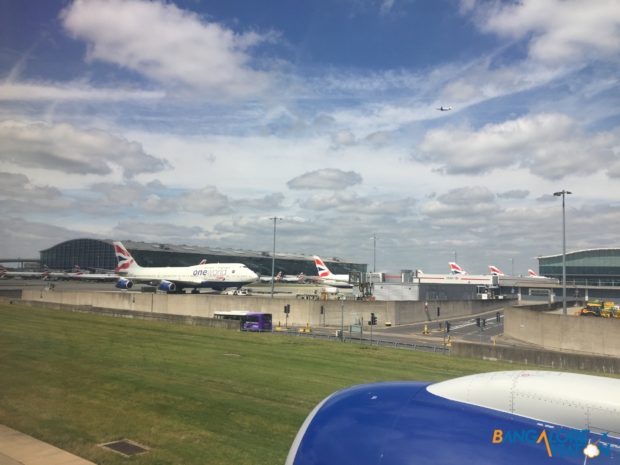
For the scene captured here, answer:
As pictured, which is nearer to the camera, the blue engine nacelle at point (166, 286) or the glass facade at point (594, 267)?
the blue engine nacelle at point (166, 286)

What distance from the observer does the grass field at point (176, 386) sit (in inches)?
485

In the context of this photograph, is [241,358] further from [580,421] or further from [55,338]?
[580,421]

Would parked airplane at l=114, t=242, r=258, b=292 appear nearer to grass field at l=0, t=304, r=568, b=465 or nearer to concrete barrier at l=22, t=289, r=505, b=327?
concrete barrier at l=22, t=289, r=505, b=327

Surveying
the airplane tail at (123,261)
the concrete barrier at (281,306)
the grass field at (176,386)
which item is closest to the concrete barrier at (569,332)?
the concrete barrier at (281,306)

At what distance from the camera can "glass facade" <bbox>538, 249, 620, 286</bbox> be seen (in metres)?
155

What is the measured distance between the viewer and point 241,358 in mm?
26547

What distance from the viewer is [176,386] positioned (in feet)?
59.1

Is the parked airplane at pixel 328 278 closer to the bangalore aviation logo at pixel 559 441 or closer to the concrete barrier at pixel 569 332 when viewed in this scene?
the concrete barrier at pixel 569 332

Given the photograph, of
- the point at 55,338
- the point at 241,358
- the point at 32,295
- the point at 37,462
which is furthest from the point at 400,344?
the point at 32,295

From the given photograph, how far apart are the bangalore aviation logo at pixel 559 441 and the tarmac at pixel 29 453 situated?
9025 mm

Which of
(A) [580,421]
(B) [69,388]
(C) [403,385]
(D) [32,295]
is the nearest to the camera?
(A) [580,421]

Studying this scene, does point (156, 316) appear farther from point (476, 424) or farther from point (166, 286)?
point (476, 424)

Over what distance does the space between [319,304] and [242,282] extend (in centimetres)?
3410

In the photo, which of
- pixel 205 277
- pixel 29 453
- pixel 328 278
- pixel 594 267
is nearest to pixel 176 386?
pixel 29 453
